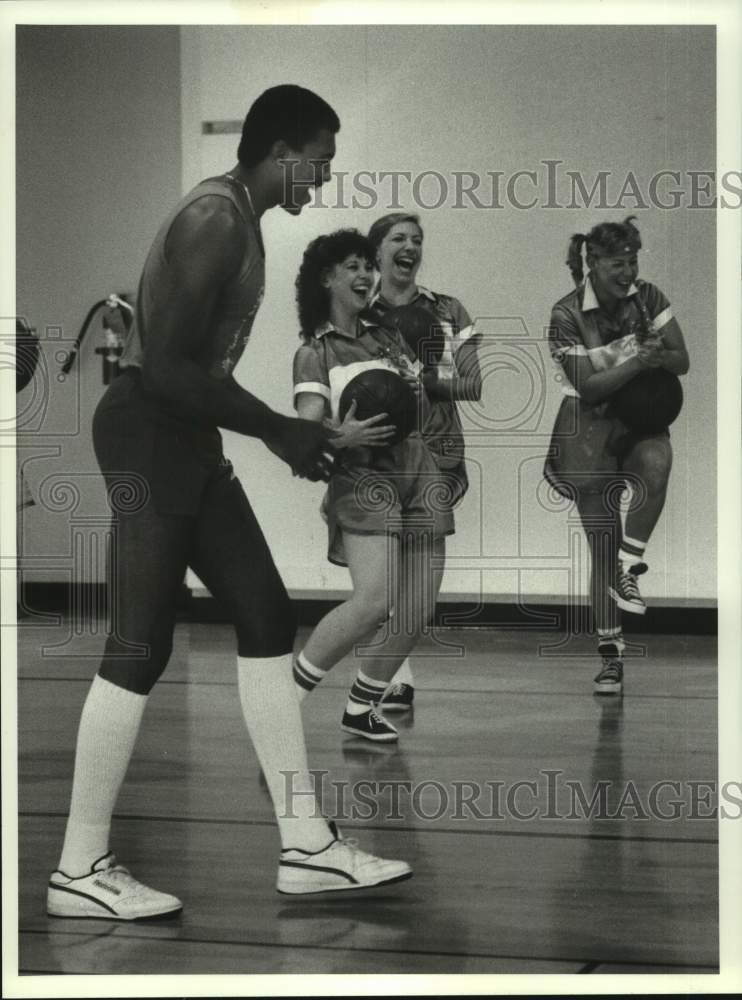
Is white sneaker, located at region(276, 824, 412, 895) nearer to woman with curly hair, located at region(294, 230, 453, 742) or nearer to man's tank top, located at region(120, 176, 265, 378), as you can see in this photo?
woman with curly hair, located at region(294, 230, 453, 742)

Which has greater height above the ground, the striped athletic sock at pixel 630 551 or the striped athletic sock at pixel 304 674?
the striped athletic sock at pixel 630 551

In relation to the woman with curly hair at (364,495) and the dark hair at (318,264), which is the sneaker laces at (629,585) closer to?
the woman with curly hair at (364,495)

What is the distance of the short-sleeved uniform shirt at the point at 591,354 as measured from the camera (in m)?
2.90

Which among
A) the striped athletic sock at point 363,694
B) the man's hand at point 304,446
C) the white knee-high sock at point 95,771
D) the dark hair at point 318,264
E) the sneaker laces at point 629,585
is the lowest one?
the white knee-high sock at point 95,771

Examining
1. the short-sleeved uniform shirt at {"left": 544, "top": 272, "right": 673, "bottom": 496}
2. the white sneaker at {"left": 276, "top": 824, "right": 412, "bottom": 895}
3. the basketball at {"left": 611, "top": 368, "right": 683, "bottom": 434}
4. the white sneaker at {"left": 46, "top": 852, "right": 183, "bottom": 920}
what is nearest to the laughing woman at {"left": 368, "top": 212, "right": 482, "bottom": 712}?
the short-sleeved uniform shirt at {"left": 544, "top": 272, "right": 673, "bottom": 496}

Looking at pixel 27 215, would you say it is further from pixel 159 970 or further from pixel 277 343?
pixel 159 970

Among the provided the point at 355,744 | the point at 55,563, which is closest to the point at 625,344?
the point at 355,744

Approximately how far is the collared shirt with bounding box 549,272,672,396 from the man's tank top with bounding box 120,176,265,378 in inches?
22.8

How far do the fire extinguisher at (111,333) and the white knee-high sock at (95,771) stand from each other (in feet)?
1.95

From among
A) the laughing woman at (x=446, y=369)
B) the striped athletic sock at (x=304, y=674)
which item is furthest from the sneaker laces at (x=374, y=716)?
the laughing woman at (x=446, y=369)

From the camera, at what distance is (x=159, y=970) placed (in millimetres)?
2676

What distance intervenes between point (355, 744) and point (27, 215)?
3.90 feet

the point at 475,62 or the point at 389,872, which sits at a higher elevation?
the point at 475,62

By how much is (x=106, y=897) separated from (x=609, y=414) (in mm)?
1313
